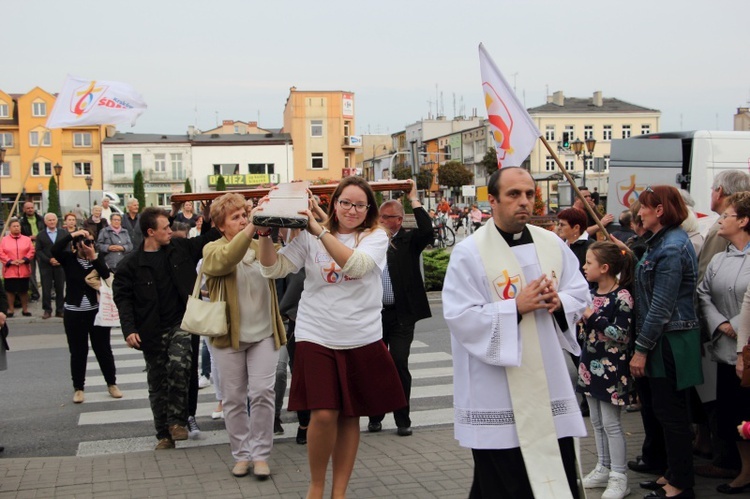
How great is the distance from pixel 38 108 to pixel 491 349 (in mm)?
86566

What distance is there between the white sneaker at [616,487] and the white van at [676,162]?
36.7 feet

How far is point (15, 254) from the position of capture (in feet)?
52.6

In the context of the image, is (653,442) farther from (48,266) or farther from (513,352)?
(48,266)

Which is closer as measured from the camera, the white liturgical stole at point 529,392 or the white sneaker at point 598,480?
the white liturgical stole at point 529,392

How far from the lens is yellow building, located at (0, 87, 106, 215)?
80.9m

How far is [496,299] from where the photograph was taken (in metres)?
4.04

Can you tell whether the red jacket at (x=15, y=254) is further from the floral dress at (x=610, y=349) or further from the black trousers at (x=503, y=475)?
the black trousers at (x=503, y=475)

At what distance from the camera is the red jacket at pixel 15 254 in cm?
1598

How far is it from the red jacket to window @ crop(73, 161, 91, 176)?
227 ft

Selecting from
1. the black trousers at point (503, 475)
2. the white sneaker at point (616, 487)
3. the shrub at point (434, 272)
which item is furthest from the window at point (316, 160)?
the black trousers at point (503, 475)

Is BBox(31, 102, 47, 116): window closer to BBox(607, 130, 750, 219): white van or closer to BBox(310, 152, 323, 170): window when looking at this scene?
BBox(310, 152, 323, 170): window

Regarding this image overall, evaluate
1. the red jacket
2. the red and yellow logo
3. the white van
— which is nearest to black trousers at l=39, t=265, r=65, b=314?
the red jacket

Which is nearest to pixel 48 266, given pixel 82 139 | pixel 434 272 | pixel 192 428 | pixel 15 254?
pixel 15 254

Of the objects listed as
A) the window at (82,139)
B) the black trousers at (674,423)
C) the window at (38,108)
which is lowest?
the black trousers at (674,423)
